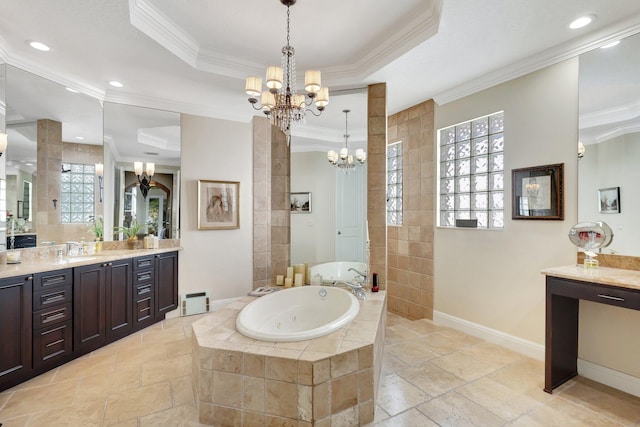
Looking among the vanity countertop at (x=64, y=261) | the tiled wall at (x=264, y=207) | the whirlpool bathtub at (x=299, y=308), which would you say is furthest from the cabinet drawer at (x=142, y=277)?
the whirlpool bathtub at (x=299, y=308)

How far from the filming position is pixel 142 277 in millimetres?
3479

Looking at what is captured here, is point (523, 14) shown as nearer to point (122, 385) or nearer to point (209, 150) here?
point (209, 150)

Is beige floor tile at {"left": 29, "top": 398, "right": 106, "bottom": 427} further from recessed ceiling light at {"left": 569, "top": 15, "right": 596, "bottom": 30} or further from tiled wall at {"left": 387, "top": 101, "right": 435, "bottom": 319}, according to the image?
recessed ceiling light at {"left": 569, "top": 15, "right": 596, "bottom": 30}

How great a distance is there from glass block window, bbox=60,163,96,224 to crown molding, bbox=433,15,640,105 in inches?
171

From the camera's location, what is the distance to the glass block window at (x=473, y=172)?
3139 mm

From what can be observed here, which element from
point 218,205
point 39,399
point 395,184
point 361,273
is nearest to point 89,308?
point 39,399

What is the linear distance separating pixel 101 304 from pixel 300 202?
97.9 inches

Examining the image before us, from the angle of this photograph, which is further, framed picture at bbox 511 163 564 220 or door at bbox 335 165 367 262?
door at bbox 335 165 367 262

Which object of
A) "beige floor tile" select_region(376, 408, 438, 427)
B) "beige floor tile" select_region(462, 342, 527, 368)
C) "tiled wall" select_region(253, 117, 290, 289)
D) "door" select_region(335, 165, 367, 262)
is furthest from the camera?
"tiled wall" select_region(253, 117, 290, 289)

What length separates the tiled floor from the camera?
1.97 m

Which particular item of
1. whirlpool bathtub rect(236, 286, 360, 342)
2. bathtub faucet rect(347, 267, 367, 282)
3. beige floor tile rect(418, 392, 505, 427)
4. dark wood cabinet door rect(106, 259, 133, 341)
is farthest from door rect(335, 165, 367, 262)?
dark wood cabinet door rect(106, 259, 133, 341)

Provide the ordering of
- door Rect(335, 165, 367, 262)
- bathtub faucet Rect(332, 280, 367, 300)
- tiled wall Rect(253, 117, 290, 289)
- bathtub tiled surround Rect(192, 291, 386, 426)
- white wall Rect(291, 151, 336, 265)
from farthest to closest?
tiled wall Rect(253, 117, 290, 289) < white wall Rect(291, 151, 336, 265) < door Rect(335, 165, 367, 262) < bathtub faucet Rect(332, 280, 367, 300) < bathtub tiled surround Rect(192, 291, 386, 426)

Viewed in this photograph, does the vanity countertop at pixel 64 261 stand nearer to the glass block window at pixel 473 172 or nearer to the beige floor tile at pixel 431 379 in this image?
the beige floor tile at pixel 431 379

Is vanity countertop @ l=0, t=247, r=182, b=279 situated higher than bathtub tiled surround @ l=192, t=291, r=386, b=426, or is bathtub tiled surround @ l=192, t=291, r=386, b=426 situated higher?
vanity countertop @ l=0, t=247, r=182, b=279
